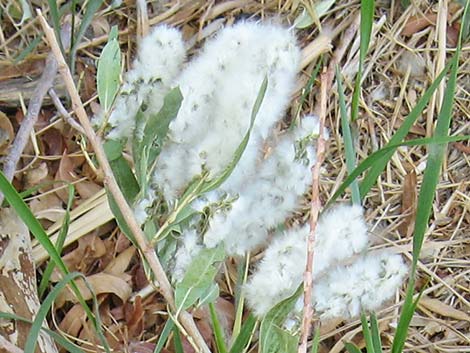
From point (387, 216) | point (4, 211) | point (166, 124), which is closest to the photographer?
point (166, 124)

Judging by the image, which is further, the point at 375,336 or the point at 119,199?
the point at 375,336

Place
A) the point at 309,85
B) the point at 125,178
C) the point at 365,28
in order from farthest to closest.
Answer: the point at 309,85, the point at 365,28, the point at 125,178

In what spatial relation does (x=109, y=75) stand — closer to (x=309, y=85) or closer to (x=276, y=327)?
(x=276, y=327)

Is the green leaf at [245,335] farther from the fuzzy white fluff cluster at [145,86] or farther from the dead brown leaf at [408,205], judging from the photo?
the dead brown leaf at [408,205]

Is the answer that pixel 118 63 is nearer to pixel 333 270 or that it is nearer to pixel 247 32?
pixel 247 32

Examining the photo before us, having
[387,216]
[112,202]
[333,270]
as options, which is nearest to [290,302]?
[333,270]

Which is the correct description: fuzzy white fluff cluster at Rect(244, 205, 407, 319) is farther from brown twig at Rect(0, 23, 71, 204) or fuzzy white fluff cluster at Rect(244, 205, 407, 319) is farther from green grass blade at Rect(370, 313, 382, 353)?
brown twig at Rect(0, 23, 71, 204)

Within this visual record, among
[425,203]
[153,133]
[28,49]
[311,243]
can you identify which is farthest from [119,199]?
[28,49]
